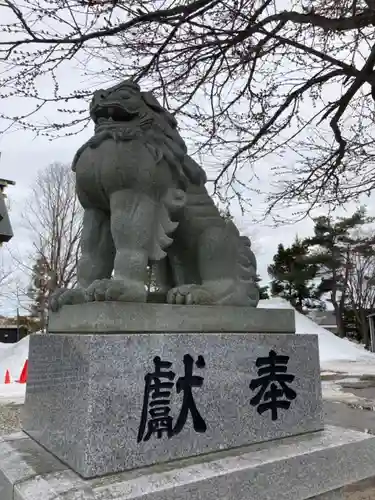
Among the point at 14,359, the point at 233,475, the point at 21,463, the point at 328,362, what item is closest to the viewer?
the point at 233,475

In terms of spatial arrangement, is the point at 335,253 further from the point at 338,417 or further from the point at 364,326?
the point at 338,417

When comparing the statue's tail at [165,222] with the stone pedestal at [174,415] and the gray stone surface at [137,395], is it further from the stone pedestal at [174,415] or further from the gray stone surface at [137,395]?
the gray stone surface at [137,395]

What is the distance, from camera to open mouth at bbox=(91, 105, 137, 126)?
183 cm

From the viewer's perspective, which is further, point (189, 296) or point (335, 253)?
point (335, 253)

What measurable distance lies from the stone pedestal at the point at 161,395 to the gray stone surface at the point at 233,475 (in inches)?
2.0

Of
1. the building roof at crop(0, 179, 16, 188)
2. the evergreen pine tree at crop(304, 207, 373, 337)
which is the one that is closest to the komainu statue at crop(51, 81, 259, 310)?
the building roof at crop(0, 179, 16, 188)

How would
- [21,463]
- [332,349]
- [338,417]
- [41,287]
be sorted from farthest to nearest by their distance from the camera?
[41,287] → [332,349] → [338,417] → [21,463]

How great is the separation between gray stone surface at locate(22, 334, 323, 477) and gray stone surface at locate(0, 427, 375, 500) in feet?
0.16

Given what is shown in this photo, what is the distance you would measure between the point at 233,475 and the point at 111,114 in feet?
5.04

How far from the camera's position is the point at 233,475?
1.41 metres

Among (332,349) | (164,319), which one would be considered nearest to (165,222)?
(164,319)

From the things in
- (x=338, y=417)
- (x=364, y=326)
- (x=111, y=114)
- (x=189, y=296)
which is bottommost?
(x=338, y=417)

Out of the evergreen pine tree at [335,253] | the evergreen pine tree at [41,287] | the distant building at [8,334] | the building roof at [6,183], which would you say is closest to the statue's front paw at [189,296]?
the building roof at [6,183]

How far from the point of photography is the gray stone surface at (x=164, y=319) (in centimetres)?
147
